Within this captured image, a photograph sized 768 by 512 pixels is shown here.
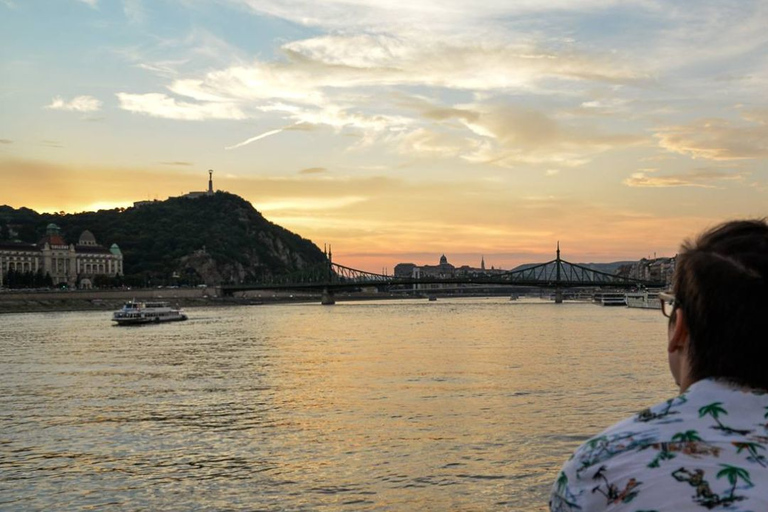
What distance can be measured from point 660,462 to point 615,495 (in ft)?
0.40

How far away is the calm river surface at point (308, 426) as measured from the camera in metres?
12.2

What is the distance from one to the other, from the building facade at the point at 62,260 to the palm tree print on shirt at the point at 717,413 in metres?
167

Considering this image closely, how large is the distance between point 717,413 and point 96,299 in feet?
428

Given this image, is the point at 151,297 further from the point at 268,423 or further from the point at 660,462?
the point at 660,462

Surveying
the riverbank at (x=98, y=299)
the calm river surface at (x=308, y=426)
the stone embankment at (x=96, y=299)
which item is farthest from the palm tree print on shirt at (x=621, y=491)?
the stone embankment at (x=96, y=299)

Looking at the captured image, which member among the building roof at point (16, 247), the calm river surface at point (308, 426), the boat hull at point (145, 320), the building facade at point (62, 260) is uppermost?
the building roof at point (16, 247)

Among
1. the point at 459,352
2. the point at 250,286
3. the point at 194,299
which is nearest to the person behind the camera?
the point at 459,352

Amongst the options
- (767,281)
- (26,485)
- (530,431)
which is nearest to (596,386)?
(530,431)

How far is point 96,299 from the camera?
125 m

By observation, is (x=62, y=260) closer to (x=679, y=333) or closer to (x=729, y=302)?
(x=679, y=333)

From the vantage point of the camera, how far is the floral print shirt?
189 centimetres

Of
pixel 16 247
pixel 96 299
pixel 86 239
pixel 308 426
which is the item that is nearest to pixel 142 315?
pixel 96 299

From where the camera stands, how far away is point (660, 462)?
1912 mm

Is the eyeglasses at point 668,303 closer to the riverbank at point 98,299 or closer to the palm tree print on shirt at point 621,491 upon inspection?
the palm tree print on shirt at point 621,491
